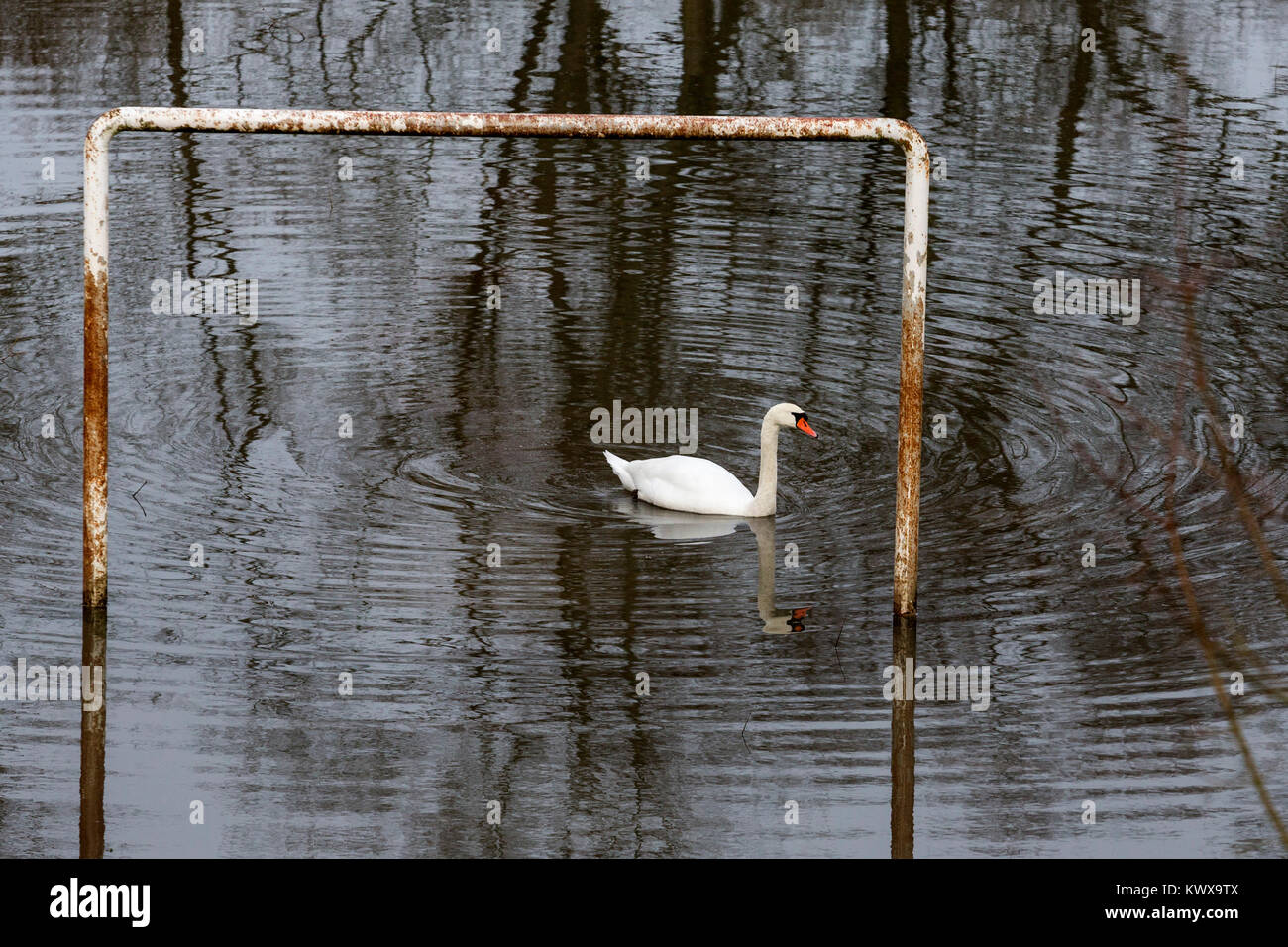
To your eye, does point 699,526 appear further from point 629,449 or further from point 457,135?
point 457,135

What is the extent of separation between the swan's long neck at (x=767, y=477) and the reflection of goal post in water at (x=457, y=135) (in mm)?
1727

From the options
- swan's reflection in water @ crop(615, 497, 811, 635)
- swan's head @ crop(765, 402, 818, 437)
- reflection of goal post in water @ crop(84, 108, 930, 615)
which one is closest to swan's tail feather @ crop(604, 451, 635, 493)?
swan's reflection in water @ crop(615, 497, 811, 635)

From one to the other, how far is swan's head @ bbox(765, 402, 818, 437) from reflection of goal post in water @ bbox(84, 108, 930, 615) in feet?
5.90

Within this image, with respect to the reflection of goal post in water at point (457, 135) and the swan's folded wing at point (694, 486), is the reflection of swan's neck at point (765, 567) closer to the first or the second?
the swan's folded wing at point (694, 486)

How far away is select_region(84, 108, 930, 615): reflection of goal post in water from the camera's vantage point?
28.2 ft

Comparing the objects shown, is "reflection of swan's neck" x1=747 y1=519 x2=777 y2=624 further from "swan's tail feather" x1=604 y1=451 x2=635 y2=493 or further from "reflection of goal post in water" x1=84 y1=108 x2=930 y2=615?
"reflection of goal post in water" x1=84 y1=108 x2=930 y2=615

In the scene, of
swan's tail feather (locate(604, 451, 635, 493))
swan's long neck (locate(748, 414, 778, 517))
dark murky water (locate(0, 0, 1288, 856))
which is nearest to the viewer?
dark murky water (locate(0, 0, 1288, 856))

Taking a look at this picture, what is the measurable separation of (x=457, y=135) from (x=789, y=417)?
9.49 ft

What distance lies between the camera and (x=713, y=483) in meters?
10.6

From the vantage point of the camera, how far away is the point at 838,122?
8742 millimetres

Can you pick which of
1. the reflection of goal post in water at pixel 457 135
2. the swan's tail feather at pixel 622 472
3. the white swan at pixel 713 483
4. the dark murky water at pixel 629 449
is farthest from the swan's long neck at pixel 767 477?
the reflection of goal post in water at pixel 457 135

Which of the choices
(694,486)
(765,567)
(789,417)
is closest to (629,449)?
(694,486)

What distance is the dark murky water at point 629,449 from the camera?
756 cm

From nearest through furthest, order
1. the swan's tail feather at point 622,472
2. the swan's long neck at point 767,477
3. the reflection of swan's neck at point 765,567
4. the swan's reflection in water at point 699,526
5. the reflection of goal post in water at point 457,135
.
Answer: the reflection of goal post in water at point 457,135
the reflection of swan's neck at point 765,567
the swan's reflection in water at point 699,526
the swan's long neck at point 767,477
the swan's tail feather at point 622,472
